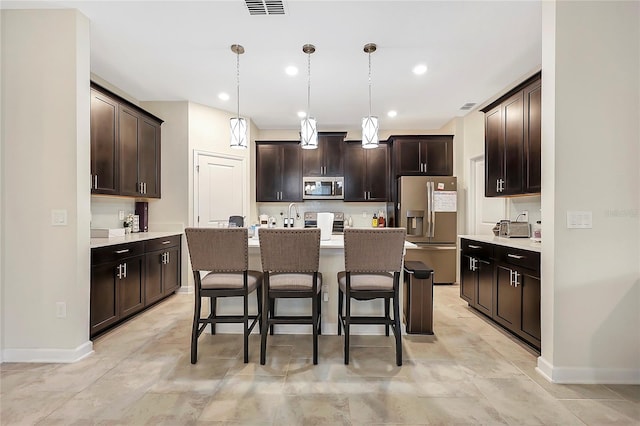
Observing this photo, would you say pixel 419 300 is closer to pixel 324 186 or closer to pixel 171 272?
pixel 324 186

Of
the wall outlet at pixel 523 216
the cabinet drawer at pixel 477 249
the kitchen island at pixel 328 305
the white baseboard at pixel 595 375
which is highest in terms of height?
the wall outlet at pixel 523 216

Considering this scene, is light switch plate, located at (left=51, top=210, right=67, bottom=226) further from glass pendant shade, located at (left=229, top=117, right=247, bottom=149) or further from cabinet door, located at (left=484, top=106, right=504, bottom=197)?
cabinet door, located at (left=484, top=106, right=504, bottom=197)

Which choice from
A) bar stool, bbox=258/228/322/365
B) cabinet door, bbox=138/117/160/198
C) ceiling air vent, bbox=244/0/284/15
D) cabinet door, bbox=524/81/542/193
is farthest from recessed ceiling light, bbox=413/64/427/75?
cabinet door, bbox=138/117/160/198

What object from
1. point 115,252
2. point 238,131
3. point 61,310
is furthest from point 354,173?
point 61,310

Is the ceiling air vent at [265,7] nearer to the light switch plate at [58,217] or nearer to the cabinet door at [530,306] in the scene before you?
the light switch plate at [58,217]

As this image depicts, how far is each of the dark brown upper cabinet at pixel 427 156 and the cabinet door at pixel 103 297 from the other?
4374 millimetres

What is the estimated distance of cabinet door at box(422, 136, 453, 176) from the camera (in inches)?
211

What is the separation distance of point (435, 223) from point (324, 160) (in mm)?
2227

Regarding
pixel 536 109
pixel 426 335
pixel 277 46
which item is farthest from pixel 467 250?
pixel 277 46

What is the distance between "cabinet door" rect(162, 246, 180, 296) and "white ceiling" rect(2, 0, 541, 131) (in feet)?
7.32

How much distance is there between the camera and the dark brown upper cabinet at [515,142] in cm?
292

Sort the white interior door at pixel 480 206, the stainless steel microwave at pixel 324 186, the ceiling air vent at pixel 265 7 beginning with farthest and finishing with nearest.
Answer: the stainless steel microwave at pixel 324 186, the white interior door at pixel 480 206, the ceiling air vent at pixel 265 7

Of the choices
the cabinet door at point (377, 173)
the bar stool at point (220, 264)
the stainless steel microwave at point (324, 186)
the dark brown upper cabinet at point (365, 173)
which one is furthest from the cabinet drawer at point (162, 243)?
the cabinet door at point (377, 173)

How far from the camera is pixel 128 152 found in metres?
3.73
